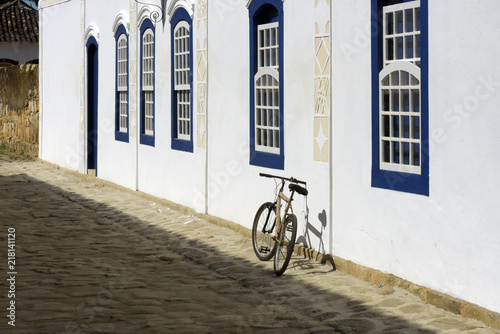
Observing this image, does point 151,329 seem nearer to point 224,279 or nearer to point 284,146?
point 224,279

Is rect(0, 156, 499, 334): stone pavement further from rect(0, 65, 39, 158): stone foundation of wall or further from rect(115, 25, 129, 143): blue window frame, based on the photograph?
rect(0, 65, 39, 158): stone foundation of wall

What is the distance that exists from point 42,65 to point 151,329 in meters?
18.3

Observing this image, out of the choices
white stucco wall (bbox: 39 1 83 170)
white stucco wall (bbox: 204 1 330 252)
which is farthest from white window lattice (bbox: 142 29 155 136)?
white stucco wall (bbox: 39 1 83 170)

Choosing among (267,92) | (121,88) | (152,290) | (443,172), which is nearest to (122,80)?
(121,88)

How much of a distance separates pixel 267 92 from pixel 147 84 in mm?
5333

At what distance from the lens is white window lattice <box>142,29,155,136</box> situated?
16.2m

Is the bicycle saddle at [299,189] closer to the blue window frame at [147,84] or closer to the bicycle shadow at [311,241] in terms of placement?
the bicycle shadow at [311,241]

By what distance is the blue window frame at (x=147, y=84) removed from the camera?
16.1 metres

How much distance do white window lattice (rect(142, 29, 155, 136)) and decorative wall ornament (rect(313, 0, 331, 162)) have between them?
6.39 metres

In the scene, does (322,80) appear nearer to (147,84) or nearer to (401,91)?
(401,91)

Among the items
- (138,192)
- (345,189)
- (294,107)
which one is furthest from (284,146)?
(138,192)

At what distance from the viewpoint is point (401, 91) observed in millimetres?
8867

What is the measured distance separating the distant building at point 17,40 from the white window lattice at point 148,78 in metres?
28.8

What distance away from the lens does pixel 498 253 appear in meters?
7.34
